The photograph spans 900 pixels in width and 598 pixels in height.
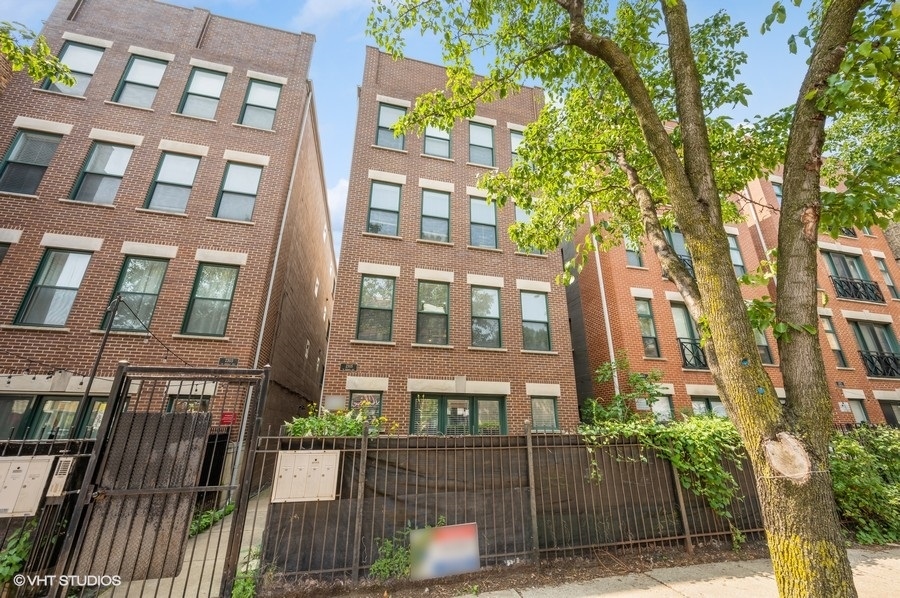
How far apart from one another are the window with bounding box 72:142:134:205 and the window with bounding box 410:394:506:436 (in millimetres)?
10761

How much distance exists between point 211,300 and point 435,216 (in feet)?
24.3

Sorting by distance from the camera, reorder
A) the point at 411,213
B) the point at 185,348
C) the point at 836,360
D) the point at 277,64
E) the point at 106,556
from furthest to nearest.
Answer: the point at 836,360
the point at 277,64
the point at 411,213
the point at 185,348
the point at 106,556

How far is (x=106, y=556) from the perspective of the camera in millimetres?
4043

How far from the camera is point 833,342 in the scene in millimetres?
15664

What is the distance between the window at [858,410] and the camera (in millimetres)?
14641

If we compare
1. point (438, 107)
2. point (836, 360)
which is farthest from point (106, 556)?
point (836, 360)

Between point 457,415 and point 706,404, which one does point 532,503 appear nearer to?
point 457,415

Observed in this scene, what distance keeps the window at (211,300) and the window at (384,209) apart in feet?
14.6

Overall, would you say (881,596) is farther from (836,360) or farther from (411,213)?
(836,360)

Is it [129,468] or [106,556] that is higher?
[129,468]

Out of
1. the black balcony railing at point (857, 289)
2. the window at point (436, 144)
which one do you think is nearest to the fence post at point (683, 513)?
the window at point (436, 144)

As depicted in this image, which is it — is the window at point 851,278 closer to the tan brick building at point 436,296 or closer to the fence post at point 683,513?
the tan brick building at point 436,296

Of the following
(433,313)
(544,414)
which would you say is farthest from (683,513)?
(433,313)

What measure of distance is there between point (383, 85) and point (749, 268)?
17923 millimetres
